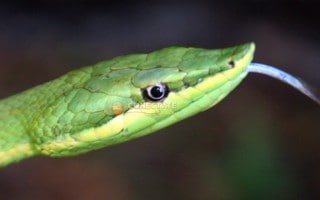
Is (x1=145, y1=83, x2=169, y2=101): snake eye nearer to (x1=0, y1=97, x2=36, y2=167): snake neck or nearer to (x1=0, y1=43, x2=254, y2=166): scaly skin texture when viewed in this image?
(x1=0, y1=43, x2=254, y2=166): scaly skin texture

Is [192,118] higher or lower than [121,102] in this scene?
higher

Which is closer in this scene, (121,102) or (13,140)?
(121,102)

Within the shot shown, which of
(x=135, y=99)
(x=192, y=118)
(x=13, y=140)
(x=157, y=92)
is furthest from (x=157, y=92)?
(x=192, y=118)

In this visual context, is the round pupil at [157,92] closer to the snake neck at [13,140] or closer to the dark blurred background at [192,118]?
the snake neck at [13,140]

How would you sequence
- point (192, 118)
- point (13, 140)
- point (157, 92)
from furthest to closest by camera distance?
point (192, 118), point (13, 140), point (157, 92)

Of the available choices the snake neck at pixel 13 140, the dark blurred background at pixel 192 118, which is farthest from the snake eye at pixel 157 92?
the dark blurred background at pixel 192 118

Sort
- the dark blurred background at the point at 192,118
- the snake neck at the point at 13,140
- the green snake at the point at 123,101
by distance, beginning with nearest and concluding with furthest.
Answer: the green snake at the point at 123,101, the snake neck at the point at 13,140, the dark blurred background at the point at 192,118

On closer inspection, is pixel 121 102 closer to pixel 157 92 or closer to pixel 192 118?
pixel 157 92
